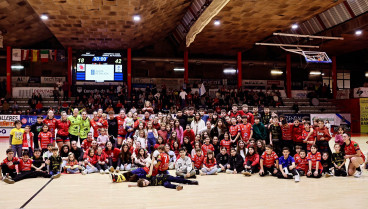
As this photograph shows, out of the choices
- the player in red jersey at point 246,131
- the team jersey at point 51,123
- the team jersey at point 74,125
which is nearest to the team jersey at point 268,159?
the player in red jersey at point 246,131

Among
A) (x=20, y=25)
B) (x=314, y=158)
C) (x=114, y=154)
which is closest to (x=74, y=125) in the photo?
(x=114, y=154)

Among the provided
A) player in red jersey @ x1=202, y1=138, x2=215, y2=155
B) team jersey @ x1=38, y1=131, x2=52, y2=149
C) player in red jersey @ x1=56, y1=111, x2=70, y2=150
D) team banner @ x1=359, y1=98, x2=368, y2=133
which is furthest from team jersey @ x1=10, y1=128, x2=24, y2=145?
team banner @ x1=359, y1=98, x2=368, y2=133

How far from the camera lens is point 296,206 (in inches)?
173

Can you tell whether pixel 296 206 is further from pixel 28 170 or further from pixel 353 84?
pixel 353 84

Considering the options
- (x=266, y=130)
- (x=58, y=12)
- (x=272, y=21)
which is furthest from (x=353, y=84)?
(x=58, y=12)

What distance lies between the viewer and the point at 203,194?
5.22m

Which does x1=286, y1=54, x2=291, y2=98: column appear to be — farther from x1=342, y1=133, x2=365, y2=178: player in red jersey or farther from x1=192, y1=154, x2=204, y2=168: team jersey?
x1=192, y1=154, x2=204, y2=168: team jersey

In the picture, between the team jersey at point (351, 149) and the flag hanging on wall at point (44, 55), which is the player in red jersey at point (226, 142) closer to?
the team jersey at point (351, 149)

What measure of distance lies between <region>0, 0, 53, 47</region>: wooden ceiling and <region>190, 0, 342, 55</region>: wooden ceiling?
34.3 ft

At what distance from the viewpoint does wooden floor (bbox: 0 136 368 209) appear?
4.54 metres

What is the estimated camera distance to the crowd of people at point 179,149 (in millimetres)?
6887

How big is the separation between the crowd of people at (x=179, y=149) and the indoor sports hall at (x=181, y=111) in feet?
0.12

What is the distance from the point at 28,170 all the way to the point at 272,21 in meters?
13.5

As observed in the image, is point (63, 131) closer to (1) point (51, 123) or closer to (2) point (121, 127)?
(1) point (51, 123)
